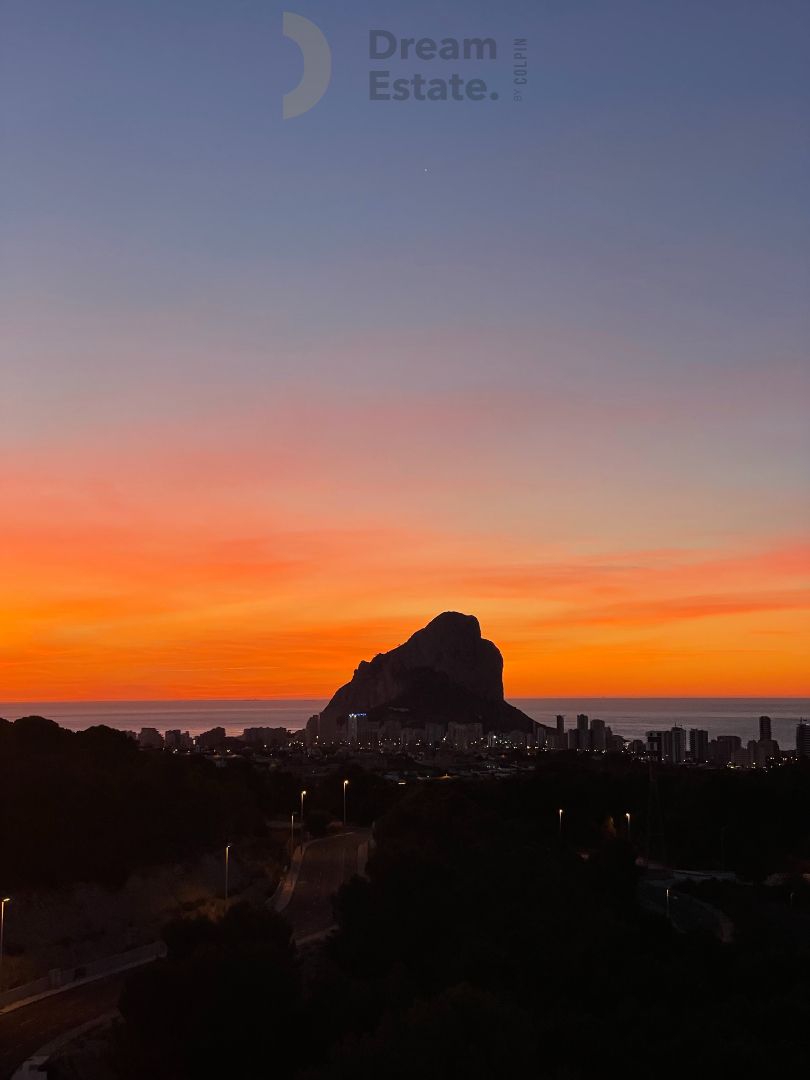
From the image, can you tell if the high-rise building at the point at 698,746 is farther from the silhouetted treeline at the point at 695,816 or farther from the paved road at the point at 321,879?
the paved road at the point at 321,879

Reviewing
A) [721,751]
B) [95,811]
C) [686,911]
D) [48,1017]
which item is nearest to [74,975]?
[48,1017]

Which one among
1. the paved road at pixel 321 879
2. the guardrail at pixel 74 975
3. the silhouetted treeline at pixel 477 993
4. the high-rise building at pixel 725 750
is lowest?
the high-rise building at pixel 725 750

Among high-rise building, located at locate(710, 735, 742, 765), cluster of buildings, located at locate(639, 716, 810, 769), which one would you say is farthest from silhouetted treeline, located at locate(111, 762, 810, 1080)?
high-rise building, located at locate(710, 735, 742, 765)

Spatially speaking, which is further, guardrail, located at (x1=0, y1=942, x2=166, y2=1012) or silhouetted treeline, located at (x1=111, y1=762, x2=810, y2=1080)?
guardrail, located at (x1=0, y1=942, x2=166, y2=1012)

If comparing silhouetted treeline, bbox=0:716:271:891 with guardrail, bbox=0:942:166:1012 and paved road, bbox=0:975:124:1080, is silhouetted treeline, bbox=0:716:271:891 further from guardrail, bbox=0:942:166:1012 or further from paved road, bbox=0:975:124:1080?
paved road, bbox=0:975:124:1080

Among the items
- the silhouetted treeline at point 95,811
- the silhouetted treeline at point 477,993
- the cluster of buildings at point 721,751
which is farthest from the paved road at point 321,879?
the cluster of buildings at point 721,751

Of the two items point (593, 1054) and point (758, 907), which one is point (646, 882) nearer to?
point (758, 907)

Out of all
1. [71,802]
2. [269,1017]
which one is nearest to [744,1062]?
[269,1017]
